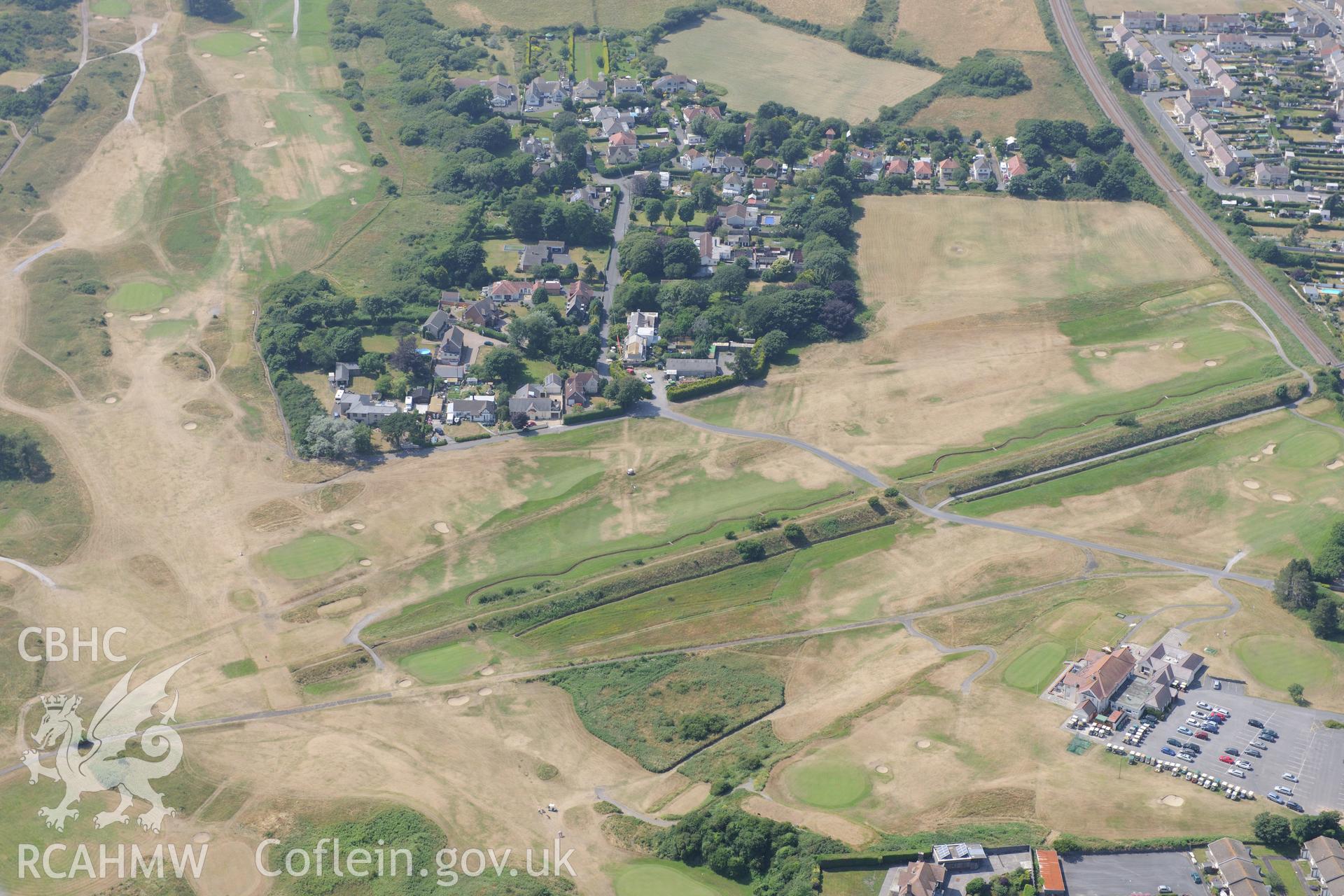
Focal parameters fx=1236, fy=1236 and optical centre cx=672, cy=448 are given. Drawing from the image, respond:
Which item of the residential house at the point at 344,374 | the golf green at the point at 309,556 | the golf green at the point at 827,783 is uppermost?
the residential house at the point at 344,374

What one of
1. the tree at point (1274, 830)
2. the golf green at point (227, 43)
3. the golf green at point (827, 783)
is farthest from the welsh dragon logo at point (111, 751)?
the golf green at point (227, 43)

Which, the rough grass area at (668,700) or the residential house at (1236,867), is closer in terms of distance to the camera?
the residential house at (1236,867)

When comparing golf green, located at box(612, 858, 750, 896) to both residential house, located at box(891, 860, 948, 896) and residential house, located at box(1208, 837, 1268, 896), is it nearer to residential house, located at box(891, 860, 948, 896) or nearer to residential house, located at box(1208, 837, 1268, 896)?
residential house, located at box(891, 860, 948, 896)

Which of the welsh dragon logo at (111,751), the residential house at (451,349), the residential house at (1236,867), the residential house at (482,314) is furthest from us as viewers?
the residential house at (482,314)

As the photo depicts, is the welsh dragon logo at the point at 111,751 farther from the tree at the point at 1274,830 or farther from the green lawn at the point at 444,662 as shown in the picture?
the tree at the point at 1274,830

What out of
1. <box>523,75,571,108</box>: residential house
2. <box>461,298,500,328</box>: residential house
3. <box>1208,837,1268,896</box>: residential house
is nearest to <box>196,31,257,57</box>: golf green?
<box>523,75,571,108</box>: residential house

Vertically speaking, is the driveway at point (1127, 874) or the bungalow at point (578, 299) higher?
the bungalow at point (578, 299)

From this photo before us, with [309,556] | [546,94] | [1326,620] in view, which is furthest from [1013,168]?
[309,556]
